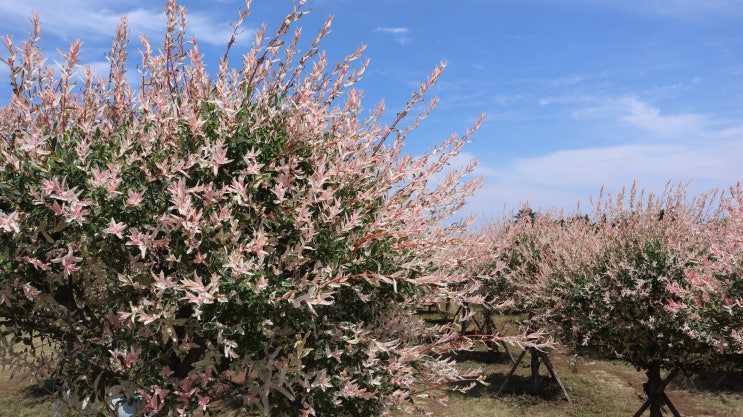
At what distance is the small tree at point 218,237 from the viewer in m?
4.21

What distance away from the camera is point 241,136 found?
15.3 ft

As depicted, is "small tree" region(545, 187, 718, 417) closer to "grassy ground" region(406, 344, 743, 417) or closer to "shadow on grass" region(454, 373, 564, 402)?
"grassy ground" region(406, 344, 743, 417)

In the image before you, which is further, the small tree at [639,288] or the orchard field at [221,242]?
the small tree at [639,288]

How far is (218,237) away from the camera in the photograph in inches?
167

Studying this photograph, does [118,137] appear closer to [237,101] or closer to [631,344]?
[237,101]

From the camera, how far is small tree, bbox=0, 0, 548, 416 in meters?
4.21

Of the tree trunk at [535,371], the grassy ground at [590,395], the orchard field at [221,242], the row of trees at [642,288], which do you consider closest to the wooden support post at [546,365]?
the tree trunk at [535,371]

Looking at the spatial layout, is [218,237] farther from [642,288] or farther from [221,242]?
[642,288]

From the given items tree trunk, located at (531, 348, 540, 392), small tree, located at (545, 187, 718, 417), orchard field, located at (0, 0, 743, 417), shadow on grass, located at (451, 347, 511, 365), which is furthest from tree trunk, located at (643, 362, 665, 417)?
orchard field, located at (0, 0, 743, 417)

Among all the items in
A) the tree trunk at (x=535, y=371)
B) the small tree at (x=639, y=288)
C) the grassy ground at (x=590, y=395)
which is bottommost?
the grassy ground at (x=590, y=395)

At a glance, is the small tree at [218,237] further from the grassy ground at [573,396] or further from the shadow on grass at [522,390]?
the shadow on grass at [522,390]

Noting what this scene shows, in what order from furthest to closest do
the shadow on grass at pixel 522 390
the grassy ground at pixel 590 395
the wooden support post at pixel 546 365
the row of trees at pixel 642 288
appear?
1. the shadow on grass at pixel 522 390
2. the wooden support post at pixel 546 365
3. the grassy ground at pixel 590 395
4. the row of trees at pixel 642 288

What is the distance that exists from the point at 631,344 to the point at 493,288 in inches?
284

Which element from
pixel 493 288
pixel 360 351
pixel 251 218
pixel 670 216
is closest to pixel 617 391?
pixel 493 288
